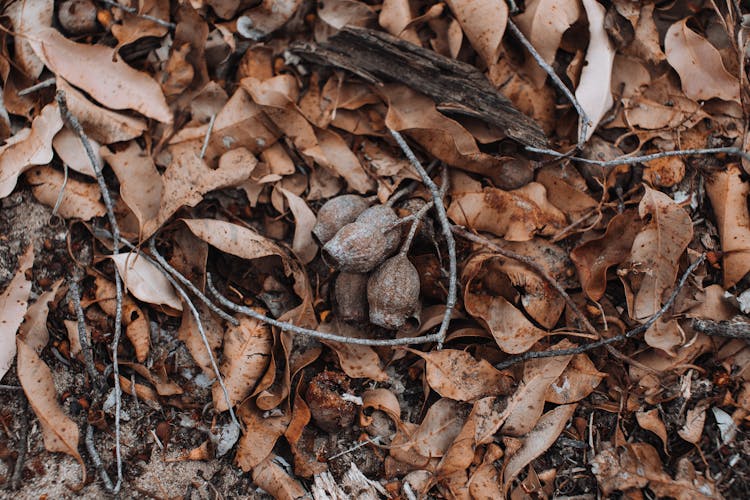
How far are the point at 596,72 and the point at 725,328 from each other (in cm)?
77

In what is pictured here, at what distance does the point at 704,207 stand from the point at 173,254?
148 cm

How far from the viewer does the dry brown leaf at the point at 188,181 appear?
1.69 meters

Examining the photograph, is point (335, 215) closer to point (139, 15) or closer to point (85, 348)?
point (85, 348)

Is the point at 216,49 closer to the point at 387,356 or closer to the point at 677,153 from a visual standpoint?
the point at 387,356

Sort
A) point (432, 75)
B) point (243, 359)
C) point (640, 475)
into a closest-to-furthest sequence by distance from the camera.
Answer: point (640, 475) < point (243, 359) < point (432, 75)

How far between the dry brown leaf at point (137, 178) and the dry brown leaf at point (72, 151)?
5 centimetres

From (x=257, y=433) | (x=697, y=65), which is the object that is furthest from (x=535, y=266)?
(x=257, y=433)

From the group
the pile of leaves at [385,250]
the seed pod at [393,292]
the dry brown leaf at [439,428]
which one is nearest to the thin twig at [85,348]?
the pile of leaves at [385,250]

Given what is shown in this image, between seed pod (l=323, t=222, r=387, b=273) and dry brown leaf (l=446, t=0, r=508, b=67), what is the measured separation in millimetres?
632

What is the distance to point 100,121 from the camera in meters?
1.77

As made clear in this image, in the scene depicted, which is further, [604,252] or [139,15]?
[139,15]

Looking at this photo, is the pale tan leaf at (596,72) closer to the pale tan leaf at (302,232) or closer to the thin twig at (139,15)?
the pale tan leaf at (302,232)

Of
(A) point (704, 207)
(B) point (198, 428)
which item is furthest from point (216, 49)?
(A) point (704, 207)

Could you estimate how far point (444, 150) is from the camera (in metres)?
1.73
